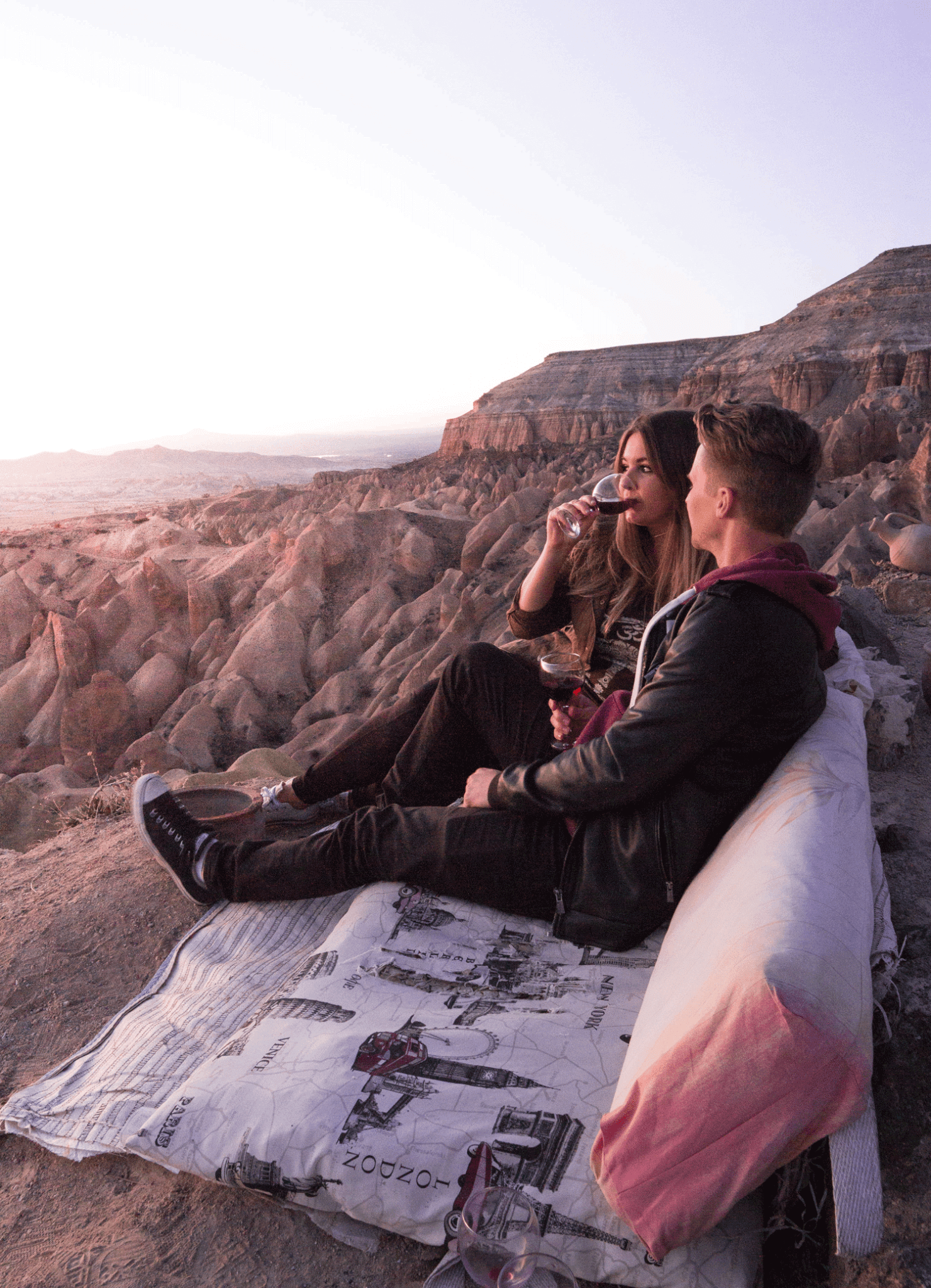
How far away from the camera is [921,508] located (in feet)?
22.5

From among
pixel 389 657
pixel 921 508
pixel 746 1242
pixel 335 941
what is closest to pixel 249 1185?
pixel 335 941

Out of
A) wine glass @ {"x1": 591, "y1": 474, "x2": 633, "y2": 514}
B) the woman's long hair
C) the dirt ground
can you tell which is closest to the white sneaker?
the dirt ground

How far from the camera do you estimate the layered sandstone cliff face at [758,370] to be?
80.4 ft

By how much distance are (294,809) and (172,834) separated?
0.48 meters

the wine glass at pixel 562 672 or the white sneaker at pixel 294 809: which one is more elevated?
the wine glass at pixel 562 672

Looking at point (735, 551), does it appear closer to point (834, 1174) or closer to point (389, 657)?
point (834, 1174)

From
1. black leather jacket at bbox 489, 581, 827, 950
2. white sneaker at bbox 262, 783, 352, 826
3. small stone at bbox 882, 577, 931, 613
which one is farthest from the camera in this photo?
small stone at bbox 882, 577, 931, 613

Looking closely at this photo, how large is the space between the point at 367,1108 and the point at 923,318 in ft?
105

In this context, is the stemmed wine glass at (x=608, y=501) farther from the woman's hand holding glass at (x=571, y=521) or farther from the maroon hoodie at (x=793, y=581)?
the maroon hoodie at (x=793, y=581)

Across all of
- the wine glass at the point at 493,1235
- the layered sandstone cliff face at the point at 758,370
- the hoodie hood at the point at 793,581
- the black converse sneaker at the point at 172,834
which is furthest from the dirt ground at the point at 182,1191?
the layered sandstone cliff face at the point at 758,370

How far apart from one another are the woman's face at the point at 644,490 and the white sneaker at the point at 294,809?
5.23ft

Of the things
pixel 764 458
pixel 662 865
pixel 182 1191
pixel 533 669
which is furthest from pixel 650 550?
pixel 182 1191

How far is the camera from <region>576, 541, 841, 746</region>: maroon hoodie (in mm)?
1694

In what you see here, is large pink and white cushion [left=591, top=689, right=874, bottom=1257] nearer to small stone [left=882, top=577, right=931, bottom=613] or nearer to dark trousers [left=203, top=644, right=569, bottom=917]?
dark trousers [left=203, top=644, right=569, bottom=917]
